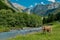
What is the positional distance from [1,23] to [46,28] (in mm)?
157839

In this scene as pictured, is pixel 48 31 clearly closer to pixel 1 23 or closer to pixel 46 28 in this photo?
pixel 46 28

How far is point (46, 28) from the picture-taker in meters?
41.9

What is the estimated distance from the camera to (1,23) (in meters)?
197

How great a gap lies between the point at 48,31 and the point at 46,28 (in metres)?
0.97

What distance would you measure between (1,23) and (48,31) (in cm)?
15737

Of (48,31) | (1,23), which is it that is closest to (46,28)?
(48,31)

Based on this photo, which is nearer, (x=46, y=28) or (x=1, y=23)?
(x=46, y=28)

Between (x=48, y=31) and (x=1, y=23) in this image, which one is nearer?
(x=48, y=31)

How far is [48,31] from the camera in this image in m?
42.5
